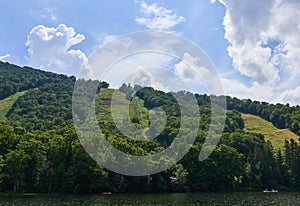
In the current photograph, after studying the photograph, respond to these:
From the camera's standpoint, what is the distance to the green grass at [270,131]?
534 feet

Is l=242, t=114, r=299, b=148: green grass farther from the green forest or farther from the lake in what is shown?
the lake

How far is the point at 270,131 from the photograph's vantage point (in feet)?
591

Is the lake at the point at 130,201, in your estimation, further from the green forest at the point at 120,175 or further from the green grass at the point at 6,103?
the green grass at the point at 6,103

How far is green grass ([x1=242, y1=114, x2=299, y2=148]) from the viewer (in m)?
163

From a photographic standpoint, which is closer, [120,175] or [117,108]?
[117,108]

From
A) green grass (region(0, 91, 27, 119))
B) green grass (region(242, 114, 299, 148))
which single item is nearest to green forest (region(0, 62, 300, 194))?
green grass (region(0, 91, 27, 119))

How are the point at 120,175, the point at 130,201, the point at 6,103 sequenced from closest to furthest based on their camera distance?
1. the point at 130,201
2. the point at 120,175
3. the point at 6,103

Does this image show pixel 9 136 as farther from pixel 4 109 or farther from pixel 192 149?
pixel 4 109

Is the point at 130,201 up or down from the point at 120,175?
down

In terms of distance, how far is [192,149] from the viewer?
9225 centimetres

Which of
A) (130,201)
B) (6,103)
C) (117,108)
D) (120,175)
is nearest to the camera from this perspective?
(130,201)

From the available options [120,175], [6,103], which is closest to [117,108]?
[120,175]

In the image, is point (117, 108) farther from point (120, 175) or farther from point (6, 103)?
point (6, 103)

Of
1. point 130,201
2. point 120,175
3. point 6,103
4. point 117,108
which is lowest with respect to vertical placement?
point 130,201
